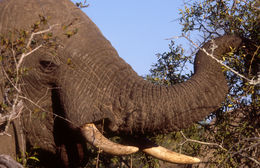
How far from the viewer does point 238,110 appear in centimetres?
502

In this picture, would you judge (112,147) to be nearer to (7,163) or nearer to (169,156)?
(169,156)

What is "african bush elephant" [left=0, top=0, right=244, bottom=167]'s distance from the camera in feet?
13.3

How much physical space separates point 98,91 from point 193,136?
1.74 m

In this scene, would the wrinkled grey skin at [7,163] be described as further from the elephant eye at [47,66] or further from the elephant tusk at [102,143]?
the elephant eye at [47,66]

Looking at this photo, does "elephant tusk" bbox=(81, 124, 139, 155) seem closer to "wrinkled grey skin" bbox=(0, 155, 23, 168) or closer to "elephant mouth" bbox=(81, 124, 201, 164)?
"elephant mouth" bbox=(81, 124, 201, 164)

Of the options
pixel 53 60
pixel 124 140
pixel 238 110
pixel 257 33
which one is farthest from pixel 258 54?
pixel 53 60

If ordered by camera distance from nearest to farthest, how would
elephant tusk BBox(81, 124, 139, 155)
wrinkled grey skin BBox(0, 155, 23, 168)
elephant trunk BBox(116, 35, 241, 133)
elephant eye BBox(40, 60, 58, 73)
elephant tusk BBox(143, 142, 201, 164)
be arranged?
wrinkled grey skin BBox(0, 155, 23, 168)
elephant tusk BBox(81, 124, 139, 155)
elephant trunk BBox(116, 35, 241, 133)
elephant tusk BBox(143, 142, 201, 164)
elephant eye BBox(40, 60, 58, 73)

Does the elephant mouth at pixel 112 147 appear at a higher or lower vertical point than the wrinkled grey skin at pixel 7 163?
higher

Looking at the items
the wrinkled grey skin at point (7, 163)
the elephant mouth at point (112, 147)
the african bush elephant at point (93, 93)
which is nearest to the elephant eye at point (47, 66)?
the african bush elephant at point (93, 93)

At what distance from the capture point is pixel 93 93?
4254mm

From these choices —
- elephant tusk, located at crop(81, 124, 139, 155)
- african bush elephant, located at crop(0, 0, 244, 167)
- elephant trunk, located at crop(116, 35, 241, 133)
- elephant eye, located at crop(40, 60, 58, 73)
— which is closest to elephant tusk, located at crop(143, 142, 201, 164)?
Result: african bush elephant, located at crop(0, 0, 244, 167)

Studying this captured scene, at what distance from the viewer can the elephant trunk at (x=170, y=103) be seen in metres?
4.04

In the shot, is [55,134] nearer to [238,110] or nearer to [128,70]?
[128,70]

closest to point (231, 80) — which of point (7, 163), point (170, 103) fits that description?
point (170, 103)
